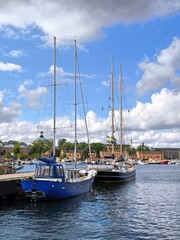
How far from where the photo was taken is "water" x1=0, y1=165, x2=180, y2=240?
25.6 meters

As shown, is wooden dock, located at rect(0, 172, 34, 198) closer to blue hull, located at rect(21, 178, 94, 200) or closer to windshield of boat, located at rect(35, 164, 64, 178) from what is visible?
blue hull, located at rect(21, 178, 94, 200)

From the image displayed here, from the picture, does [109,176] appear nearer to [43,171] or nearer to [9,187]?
[43,171]

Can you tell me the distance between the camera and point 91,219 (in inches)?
1228

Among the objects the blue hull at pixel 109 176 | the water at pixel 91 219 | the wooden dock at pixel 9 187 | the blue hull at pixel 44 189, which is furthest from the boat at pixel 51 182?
the blue hull at pixel 109 176

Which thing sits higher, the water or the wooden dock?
the wooden dock

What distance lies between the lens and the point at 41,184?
37750mm

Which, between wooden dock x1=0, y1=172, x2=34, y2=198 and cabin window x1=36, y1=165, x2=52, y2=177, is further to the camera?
cabin window x1=36, y1=165, x2=52, y2=177

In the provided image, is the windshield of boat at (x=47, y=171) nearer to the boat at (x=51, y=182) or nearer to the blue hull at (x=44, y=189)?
the boat at (x=51, y=182)

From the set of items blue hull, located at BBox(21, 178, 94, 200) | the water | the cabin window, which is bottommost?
the water

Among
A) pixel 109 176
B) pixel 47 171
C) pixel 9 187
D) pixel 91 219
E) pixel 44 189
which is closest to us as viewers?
pixel 91 219

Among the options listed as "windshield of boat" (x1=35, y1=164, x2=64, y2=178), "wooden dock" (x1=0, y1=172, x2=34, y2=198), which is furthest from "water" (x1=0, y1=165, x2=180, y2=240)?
"windshield of boat" (x1=35, y1=164, x2=64, y2=178)

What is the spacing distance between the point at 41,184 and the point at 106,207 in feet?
22.9

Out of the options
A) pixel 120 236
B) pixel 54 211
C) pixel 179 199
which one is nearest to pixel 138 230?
pixel 120 236

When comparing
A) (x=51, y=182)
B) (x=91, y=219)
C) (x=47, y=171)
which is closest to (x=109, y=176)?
(x=47, y=171)
